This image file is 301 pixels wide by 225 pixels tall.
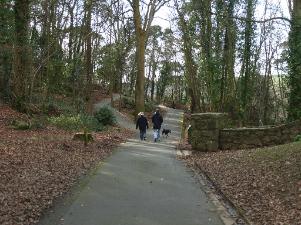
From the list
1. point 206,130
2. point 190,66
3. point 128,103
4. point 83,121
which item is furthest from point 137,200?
point 128,103

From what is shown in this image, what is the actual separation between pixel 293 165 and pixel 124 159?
602 cm

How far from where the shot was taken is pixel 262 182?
10.3 metres

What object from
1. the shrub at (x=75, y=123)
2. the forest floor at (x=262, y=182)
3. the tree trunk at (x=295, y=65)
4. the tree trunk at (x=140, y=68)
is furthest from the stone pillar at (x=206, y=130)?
the tree trunk at (x=140, y=68)

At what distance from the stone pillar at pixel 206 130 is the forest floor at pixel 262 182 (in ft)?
8.58

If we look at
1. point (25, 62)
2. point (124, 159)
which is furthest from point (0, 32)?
point (124, 159)

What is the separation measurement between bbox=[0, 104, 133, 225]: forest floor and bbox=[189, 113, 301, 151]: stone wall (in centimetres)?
351

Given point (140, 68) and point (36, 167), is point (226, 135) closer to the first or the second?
point (36, 167)

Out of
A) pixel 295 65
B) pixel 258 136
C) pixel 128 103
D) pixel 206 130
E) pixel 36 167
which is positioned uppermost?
pixel 295 65

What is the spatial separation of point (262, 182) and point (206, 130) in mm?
7514

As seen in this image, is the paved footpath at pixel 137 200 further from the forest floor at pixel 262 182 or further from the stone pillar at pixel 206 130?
the stone pillar at pixel 206 130

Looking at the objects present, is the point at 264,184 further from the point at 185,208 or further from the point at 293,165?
the point at 185,208

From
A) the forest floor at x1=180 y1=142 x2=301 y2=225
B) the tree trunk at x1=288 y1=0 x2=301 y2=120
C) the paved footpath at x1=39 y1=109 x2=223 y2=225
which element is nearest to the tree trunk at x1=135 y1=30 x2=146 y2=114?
the tree trunk at x1=288 y1=0 x2=301 y2=120

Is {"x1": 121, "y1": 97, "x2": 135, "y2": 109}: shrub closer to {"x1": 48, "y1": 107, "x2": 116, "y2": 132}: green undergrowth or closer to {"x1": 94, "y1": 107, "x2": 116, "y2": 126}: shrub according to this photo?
{"x1": 48, "y1": 107, "x2": 116, "y2": 132}: green undergrowth

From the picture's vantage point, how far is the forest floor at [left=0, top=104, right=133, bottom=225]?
26.2 ft
